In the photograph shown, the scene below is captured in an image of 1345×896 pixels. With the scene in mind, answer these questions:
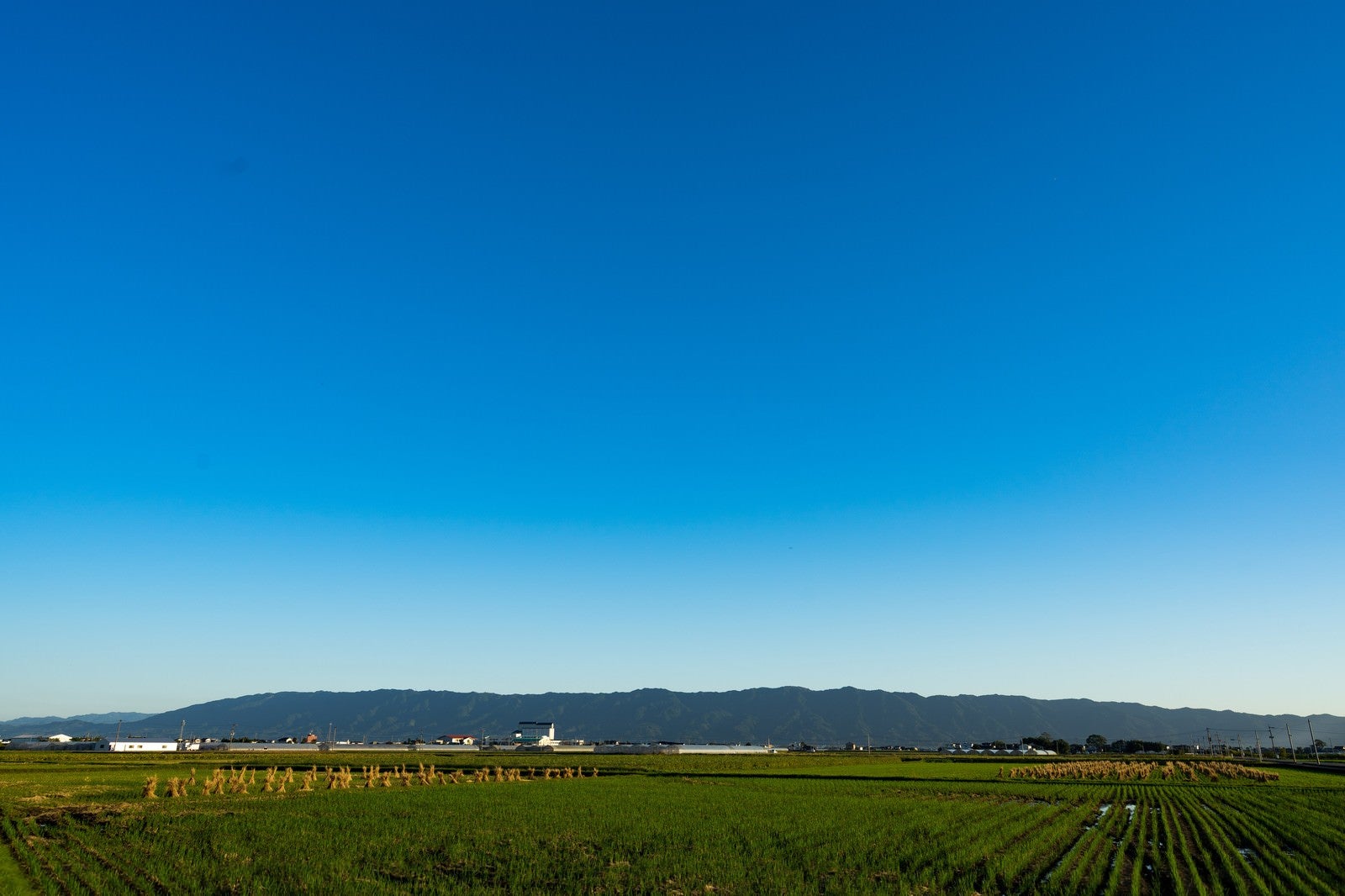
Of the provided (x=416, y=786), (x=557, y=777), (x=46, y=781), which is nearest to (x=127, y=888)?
(x=416, y=786)

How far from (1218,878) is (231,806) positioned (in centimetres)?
4242

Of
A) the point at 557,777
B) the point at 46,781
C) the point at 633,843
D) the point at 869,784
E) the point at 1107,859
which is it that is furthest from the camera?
the point at 557,777

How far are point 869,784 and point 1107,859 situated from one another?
3880 centimetres

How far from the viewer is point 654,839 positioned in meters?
29.2

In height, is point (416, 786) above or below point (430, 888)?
below

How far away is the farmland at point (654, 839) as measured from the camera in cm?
2145

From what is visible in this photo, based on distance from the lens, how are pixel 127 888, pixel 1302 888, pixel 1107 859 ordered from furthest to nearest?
pixel 1107 859 → pixel 1302 888 → pixel 127 888

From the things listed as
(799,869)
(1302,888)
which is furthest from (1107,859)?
(799,869)

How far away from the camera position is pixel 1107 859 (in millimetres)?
26141

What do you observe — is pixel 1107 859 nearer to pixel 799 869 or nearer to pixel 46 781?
pixel 799 869

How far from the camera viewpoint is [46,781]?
52625 mm

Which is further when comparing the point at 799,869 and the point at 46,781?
the point at 46,781

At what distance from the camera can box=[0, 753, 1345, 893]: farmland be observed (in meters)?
21.5

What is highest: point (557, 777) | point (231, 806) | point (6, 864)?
point (6, 864)
